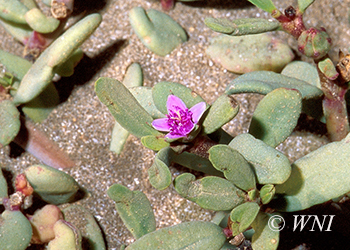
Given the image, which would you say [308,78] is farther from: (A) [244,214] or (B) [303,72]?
(A) [244,214]

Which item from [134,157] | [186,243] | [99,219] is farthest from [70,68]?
[186,243]

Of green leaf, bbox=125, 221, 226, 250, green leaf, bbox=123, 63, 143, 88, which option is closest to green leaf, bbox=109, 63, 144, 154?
green leaf, bbox=123, 63, 143, 88

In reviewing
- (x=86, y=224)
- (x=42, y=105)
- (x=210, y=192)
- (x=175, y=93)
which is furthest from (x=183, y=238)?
(x=42, y=105)

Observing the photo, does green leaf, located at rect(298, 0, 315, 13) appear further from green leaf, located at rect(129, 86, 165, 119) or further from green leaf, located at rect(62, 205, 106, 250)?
green leaf, located at rect(62, 205, 106, 250)

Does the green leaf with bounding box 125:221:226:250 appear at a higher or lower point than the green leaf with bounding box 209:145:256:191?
lower

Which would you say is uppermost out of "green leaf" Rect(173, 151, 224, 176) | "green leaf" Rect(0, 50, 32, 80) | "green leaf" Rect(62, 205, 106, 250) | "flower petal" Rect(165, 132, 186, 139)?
"flower petal" Rect(165, 132, 186, 139)

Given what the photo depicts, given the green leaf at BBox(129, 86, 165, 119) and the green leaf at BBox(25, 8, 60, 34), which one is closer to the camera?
the green leaf at BBox(129, 86, 165, 119)

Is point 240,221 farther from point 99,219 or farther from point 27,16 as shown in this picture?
point 27,16

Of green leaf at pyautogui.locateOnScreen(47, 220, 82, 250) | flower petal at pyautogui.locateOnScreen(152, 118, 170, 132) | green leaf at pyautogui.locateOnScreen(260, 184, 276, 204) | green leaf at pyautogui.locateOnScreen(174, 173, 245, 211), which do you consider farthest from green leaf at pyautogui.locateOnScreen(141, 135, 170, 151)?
green leaf at pyautogui.locateOnScreen(47, 220, 82, 250)

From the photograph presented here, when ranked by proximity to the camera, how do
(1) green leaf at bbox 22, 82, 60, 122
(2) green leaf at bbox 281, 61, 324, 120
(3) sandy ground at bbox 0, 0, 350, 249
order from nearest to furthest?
1. (2) green leaf at bbox 281, 61, 324, 120
2. (3) sandy ground at bbox 0, 0, 350, 249
3. (1) green leaf at bbox 22, 82, 60, 122

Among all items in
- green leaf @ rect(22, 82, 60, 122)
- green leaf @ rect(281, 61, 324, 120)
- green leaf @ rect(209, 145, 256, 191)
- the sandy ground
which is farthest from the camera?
green leaf @ rect(22, 82, 60, 122)
